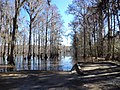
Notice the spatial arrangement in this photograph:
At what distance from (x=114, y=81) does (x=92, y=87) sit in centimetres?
196

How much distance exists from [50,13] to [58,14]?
231 cm

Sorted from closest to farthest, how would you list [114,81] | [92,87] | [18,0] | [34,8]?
1. [92,87]
2. [114,81]
3. [18,0]
4. [34,8]

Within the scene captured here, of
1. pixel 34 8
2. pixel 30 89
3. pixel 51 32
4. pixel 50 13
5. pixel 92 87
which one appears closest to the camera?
pixel 30 89

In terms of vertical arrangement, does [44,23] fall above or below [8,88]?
above

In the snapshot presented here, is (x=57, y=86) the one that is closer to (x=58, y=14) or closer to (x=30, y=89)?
(x=30, y=89)

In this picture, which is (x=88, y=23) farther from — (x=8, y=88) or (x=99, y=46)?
(x=8, y=88)

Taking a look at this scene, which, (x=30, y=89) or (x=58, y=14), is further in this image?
(x=58, y=14)

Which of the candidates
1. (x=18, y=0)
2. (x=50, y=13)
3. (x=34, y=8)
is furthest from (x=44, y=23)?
(x=18, y=0)

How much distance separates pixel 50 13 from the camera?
6700cm

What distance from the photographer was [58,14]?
6788 cm

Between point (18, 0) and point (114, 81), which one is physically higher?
point (18, 0)

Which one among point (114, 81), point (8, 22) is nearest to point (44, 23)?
point (8, 22)

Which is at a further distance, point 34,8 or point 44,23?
point 44,23

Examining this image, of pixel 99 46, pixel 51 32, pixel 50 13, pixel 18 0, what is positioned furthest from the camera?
pixel 51 32
